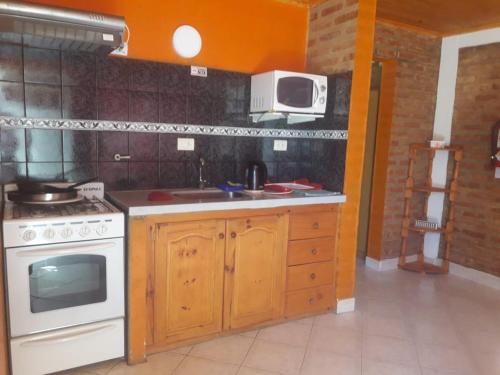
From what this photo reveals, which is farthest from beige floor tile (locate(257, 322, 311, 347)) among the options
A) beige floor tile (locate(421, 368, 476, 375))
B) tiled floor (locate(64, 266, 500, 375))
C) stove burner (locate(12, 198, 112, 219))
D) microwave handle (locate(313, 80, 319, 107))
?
microwave handle (locate(313, 80, 319, 107))

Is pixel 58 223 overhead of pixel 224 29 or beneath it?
beneath

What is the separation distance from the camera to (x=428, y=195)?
4.00 metres

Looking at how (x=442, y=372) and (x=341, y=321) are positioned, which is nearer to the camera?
(x=442, y=372)

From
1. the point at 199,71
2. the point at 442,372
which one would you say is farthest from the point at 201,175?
the point at 442,372

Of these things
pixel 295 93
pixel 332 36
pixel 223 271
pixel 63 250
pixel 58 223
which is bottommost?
pixel 223 271

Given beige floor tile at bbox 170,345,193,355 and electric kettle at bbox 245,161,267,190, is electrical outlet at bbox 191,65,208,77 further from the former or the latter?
beige floor tile at bbox 170,345,193,355

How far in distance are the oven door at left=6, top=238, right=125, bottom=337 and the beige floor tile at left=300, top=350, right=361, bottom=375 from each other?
3.47ft

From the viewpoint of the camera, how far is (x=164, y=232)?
7.06 ft

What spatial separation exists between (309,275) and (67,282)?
59.4 inches

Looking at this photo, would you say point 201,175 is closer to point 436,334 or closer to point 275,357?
point 275,357

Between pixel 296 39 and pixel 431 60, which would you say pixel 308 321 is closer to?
pixel 296 39

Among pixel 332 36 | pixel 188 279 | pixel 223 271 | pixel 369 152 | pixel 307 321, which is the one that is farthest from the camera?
pixel 369 152

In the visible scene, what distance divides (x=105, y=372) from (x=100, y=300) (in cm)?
39

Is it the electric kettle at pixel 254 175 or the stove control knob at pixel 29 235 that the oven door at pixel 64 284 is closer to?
the stove control knob at pixel 29 235
